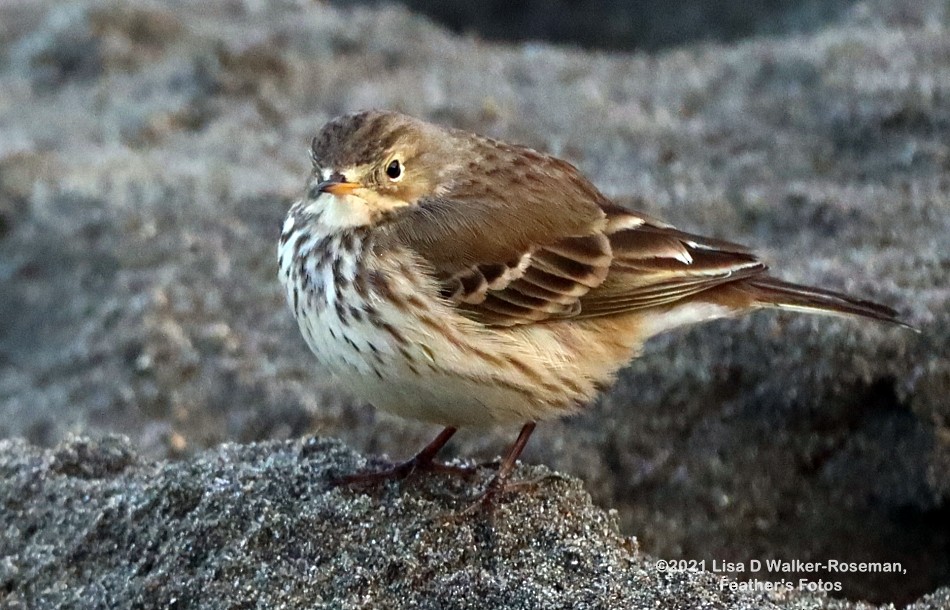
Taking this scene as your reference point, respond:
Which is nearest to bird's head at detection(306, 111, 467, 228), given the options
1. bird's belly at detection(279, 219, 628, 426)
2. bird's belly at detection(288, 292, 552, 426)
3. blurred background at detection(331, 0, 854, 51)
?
bird's belly at detection(279, 219, 628, 426)

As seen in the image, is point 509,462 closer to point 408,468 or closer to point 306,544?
point 408,468

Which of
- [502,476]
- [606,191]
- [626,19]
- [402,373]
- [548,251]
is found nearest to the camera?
[402,373]

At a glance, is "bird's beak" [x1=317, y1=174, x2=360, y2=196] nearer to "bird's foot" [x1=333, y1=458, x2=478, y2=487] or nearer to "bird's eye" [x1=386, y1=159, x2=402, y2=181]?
"bird's eye" [x1=386, y1=159, x2=402, y2=181]

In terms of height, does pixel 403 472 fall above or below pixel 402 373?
below

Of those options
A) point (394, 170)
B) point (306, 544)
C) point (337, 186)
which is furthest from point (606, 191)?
point (306, 544)

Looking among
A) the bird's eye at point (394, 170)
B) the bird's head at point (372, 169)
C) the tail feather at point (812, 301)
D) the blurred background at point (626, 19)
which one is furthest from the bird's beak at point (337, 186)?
the blurred background at point (626, 19)

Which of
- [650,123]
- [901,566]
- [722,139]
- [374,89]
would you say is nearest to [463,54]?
[374,89]
